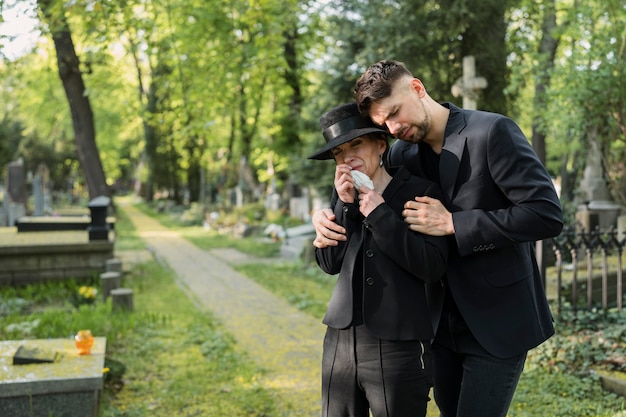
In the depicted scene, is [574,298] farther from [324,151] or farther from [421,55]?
[421,55]

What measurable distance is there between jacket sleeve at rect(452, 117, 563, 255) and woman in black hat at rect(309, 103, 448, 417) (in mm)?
127

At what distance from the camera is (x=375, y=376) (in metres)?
2.13

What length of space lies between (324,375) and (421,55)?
1060 centimetres

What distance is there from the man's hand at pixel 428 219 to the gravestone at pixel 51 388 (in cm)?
278

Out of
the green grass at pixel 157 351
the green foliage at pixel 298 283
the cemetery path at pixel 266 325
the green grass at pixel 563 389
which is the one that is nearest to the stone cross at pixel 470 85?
the green grass at pixel 563 389

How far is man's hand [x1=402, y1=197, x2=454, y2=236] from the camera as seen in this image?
2107 millimetres

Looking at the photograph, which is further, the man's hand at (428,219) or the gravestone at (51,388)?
the gravestone at (51,388)

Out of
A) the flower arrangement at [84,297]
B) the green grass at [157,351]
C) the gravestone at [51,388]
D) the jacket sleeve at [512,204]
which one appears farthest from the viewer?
the flower arrangement at [84,297]

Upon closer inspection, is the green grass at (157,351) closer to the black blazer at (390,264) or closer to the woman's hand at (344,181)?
the black blazer at (390,264)

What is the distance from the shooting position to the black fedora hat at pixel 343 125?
7.20 ft

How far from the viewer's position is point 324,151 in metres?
2.25

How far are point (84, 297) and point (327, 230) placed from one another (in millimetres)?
6819

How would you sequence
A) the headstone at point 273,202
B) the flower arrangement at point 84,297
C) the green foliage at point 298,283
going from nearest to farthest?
the flower arrangement at point 84,297 → the green foliage at point 298,283 → the headstone at point 273,202

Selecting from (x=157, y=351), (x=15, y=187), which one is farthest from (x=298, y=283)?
(x=15, y=187)
